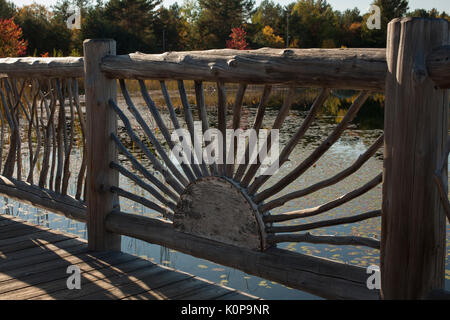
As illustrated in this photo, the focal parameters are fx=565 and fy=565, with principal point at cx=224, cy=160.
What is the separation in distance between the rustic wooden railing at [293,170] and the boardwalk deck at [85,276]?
16 cm

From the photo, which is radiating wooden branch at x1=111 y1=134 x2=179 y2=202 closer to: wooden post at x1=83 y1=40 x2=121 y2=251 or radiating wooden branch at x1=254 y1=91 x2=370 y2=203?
wooden post at x1=83 y1=40 x2=121 y2=251

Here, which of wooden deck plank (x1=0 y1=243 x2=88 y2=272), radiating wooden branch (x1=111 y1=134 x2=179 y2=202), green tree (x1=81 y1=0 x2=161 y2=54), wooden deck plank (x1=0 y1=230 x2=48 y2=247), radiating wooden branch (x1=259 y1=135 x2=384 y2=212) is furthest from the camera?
green tree (x1=81 y1=0 x2=161 y2=54)

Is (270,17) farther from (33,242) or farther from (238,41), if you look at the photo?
(33,242)

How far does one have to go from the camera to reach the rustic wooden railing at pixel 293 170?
6.48 feet

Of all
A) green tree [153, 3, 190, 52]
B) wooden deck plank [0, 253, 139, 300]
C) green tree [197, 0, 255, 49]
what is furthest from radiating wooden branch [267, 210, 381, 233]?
green tree [197, 0, 255, 49]

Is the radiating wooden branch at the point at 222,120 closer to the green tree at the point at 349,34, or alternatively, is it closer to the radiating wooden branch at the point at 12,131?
the radiating wooden branch at the point at 12,131

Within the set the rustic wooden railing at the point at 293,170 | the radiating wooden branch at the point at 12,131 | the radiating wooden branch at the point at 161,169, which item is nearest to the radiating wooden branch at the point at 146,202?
the rustic wooden railing at the point at 293,170

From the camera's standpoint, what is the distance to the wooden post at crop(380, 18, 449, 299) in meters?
1.95

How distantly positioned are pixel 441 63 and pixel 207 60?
113cm

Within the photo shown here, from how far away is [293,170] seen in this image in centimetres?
248

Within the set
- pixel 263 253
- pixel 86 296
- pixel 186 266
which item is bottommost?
pixel 186 266

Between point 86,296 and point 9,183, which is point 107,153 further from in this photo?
point 9,183

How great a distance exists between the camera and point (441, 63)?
6.22 ft
